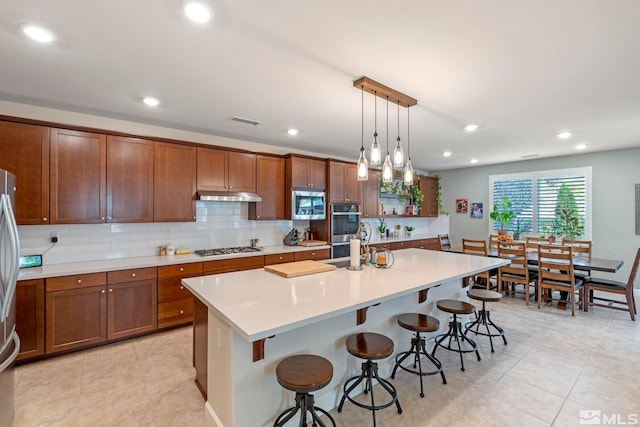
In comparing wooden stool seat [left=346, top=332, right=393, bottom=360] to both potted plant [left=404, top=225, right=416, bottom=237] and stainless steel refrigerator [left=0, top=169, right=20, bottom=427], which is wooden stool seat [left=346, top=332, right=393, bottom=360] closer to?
stainless steel refrigerator [left=0, top=169, right=20, bottom=427]

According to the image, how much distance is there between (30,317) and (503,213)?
24.9 feet

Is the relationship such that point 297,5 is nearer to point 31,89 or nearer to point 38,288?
point 31,89

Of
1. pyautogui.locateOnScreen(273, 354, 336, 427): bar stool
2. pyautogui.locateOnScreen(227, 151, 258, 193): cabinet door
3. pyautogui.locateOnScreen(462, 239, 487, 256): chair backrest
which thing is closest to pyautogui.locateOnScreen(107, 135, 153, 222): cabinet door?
pyautogui.locateOnScreen(227, 151, 258, 193): cabinet door

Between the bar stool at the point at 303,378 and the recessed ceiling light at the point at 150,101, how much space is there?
2.77 metres

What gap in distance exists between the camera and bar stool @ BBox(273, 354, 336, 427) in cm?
157

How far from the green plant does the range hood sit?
203 inches

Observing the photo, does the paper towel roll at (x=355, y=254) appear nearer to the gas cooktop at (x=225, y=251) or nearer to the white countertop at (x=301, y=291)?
the white countertop at (x=301, y=291)

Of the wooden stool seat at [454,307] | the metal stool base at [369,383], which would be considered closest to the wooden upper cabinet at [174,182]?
the metal stool base at [369,383]

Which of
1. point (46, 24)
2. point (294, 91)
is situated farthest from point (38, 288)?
point (294, 91)

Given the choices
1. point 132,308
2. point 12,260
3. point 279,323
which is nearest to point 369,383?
point 279,323

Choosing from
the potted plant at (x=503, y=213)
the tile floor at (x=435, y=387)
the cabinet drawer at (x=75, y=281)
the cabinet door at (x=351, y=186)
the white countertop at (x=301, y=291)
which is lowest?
the tile floor at (x=435, y=387)

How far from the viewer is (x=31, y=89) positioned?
2.73 m

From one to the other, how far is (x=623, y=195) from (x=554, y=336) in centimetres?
354

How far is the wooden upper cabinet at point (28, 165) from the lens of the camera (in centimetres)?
282
